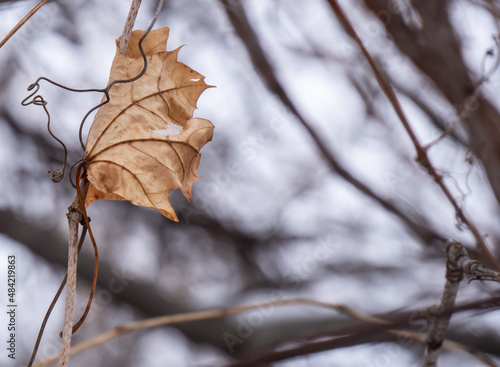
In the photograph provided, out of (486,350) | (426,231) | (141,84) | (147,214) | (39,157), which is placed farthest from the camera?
(147,214)

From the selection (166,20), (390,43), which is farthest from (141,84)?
(166,20)

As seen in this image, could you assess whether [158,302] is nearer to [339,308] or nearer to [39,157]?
[39,157]

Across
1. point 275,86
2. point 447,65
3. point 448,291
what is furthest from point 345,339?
point 275,86

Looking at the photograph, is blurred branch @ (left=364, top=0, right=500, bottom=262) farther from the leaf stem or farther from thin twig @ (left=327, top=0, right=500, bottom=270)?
the leaf stem

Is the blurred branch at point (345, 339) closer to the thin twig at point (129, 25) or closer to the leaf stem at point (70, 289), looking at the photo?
the leaf stem at point (70, 289)

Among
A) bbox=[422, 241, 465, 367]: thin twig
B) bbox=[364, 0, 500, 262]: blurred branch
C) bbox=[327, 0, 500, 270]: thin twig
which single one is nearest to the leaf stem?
bbox=[422, 241, 465, 367]: thin twig

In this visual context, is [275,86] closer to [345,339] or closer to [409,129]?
[409,129]

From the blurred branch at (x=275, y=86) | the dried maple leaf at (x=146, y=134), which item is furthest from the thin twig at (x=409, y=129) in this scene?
the blurred branch at (x=275, y=86)
